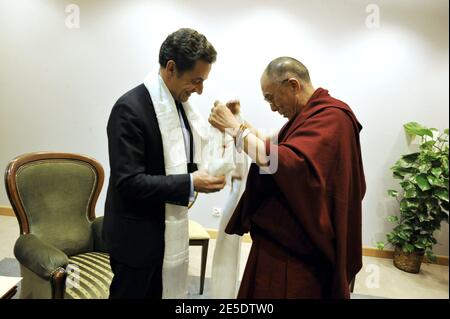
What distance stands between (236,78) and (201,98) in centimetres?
32

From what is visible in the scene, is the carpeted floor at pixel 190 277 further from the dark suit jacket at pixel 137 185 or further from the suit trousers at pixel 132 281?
the dark suit jacket at pixel 137 185

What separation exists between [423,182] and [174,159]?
196 cm

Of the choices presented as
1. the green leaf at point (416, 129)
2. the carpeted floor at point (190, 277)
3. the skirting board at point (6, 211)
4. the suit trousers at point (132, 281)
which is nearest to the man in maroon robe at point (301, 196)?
A: the suit trousers at point (132, 281)

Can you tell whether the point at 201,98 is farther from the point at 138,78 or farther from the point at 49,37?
the point at 49,37

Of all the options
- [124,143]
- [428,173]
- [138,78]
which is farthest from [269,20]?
[124,143]

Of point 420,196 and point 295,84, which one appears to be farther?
point 420,196

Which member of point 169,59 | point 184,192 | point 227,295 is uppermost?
point 169,59

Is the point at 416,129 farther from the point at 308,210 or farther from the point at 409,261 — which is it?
the point at 308,210

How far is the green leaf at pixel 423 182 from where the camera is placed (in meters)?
2.10

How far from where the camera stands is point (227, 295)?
1.04 m

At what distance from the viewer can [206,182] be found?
Answer: 84 cm

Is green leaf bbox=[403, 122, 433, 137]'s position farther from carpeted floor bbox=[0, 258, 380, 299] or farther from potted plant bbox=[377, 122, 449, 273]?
carpeted floor bbox=[0, 258, 380, 299]

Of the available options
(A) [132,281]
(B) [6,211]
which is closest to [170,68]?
(A) [132,281]
